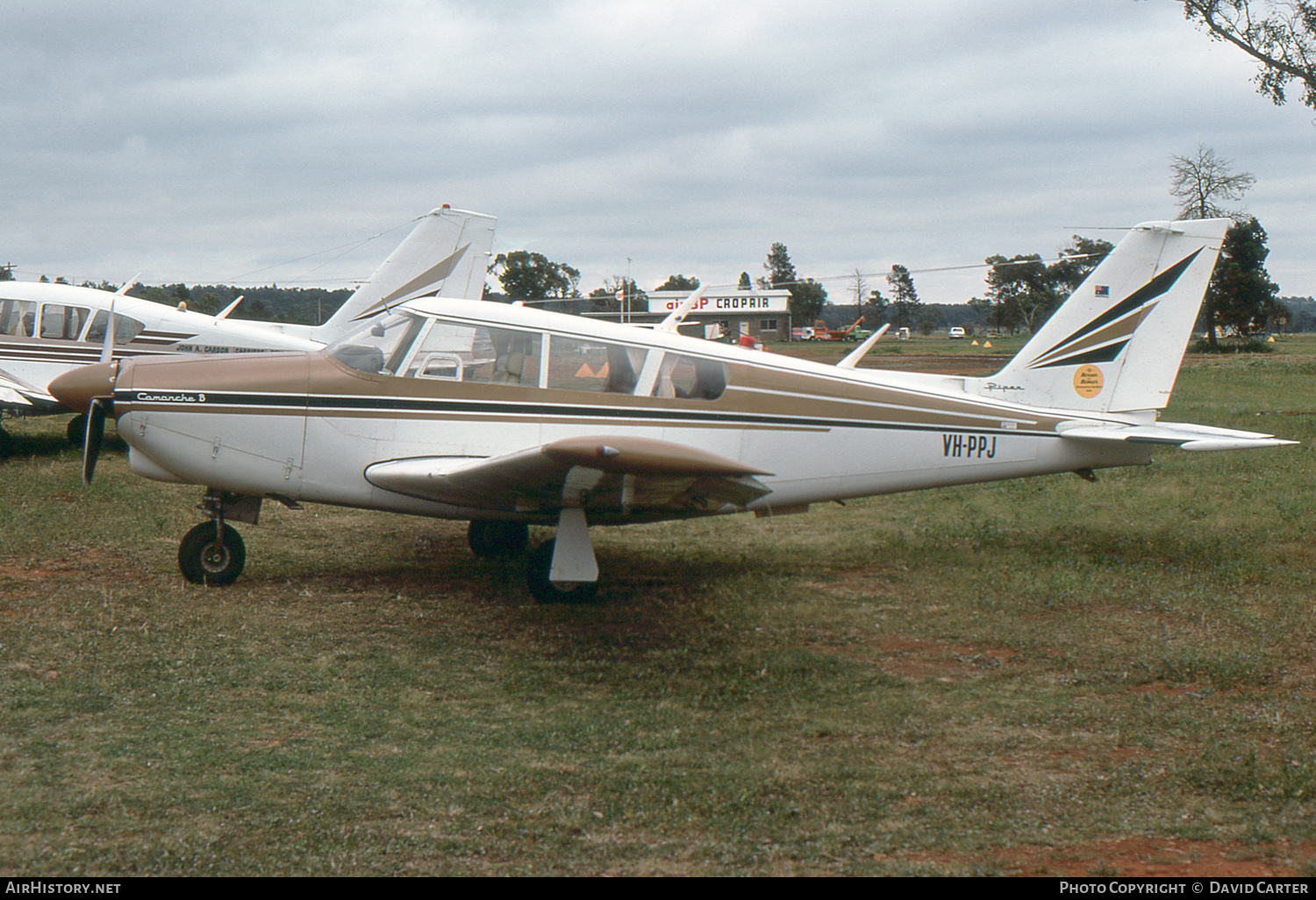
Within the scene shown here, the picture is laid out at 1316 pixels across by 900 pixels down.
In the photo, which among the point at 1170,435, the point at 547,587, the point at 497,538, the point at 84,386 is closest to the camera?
the point at 84,386

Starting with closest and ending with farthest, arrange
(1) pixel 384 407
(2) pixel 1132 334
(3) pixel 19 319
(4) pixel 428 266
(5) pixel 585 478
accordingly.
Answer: (5) pixel 585 478 → (1) pixel 384 407 → (2) pixel 1132 334 → (3) pixel 19 319 → (4) pixel 428 266

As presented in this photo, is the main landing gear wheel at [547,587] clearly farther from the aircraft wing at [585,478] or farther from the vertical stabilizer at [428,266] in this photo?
the vertical stabilizer at [428,266]

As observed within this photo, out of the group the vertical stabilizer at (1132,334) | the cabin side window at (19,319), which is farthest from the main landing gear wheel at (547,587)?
the cabin side window at (19,319)

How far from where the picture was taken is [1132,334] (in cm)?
880

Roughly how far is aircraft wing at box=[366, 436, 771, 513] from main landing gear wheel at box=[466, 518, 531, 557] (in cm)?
193

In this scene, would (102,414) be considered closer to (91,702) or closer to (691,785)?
(91,702)

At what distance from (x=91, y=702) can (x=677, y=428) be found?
4.22m

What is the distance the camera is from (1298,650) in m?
6.49

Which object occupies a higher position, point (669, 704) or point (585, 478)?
point (585, 478)

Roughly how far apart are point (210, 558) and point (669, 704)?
4279 millimetres

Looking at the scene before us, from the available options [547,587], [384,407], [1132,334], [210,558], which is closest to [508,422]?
[384,407]

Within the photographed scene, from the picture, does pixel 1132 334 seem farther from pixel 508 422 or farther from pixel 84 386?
pixel 84 386

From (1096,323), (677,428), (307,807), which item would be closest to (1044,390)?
(1096,323)

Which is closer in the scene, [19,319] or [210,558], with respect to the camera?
[210,558]
